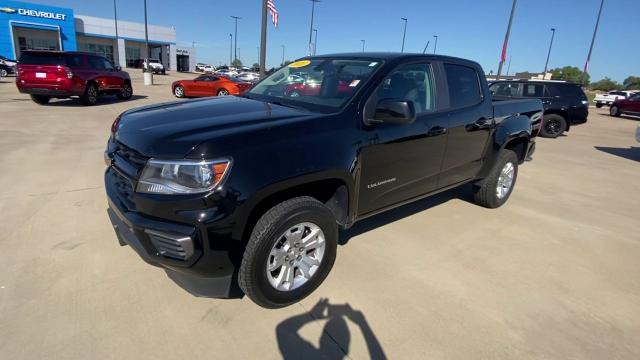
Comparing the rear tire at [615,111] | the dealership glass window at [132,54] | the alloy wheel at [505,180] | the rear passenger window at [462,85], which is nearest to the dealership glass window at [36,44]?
the dealership glass window at [132,54]

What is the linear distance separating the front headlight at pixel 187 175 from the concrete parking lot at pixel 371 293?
36.2 inches

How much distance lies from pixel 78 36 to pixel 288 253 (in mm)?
62309

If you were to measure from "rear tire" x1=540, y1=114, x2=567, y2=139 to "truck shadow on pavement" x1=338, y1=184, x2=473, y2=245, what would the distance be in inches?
331

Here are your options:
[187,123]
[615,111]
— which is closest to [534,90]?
[187,123]

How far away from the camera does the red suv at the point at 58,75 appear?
36.7 ft

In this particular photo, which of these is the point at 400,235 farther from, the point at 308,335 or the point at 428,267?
the point at 308,335

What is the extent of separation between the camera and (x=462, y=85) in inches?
158

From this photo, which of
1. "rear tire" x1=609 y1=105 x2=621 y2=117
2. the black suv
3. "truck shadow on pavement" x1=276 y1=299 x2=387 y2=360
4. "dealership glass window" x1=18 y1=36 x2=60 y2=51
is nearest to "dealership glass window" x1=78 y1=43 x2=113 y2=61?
"dealership glass window" x1=18 y1=36 x2=60 y2=51

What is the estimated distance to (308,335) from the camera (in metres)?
2.38

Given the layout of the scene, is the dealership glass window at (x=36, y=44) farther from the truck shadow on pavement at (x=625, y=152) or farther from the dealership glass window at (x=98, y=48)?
the truck shadow on pavement at (x=625, y=152)

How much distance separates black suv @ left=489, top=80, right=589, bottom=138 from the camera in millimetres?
11844

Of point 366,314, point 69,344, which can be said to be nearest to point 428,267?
point 366,314

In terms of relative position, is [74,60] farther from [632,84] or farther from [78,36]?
[632,84]

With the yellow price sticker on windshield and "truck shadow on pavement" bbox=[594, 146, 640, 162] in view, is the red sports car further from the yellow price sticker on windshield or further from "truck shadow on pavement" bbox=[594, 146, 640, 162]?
the yellow price sticker on windshield
